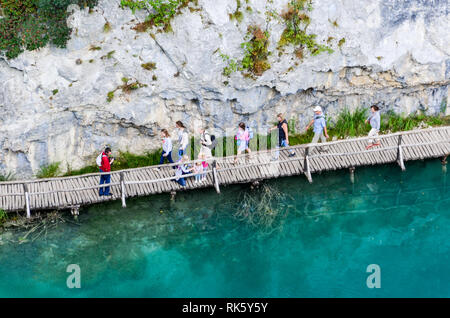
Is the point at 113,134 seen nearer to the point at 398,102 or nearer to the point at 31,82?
the point at 31,82

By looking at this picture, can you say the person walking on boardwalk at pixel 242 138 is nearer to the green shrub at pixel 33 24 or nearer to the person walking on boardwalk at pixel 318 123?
the person walking on boardwalk at pixel 318 123

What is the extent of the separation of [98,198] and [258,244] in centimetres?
588

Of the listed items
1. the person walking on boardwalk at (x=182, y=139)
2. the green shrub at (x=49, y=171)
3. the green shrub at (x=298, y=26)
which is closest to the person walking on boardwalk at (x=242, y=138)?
the person walking on boardwalk at (x=182, y=139)

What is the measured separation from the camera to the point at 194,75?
23109mm

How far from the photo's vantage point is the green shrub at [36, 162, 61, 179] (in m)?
23.2

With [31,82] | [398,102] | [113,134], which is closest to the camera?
[31,82]

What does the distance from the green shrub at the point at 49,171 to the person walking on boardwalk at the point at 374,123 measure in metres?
11.6

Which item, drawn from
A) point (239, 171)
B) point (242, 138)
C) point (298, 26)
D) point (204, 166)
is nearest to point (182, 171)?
point (204, 166)

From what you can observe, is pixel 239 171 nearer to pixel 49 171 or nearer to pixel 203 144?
pixel 203 144

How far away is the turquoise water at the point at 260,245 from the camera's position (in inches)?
830

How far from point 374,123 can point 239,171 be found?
524cm

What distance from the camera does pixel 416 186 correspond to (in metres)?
24.9
